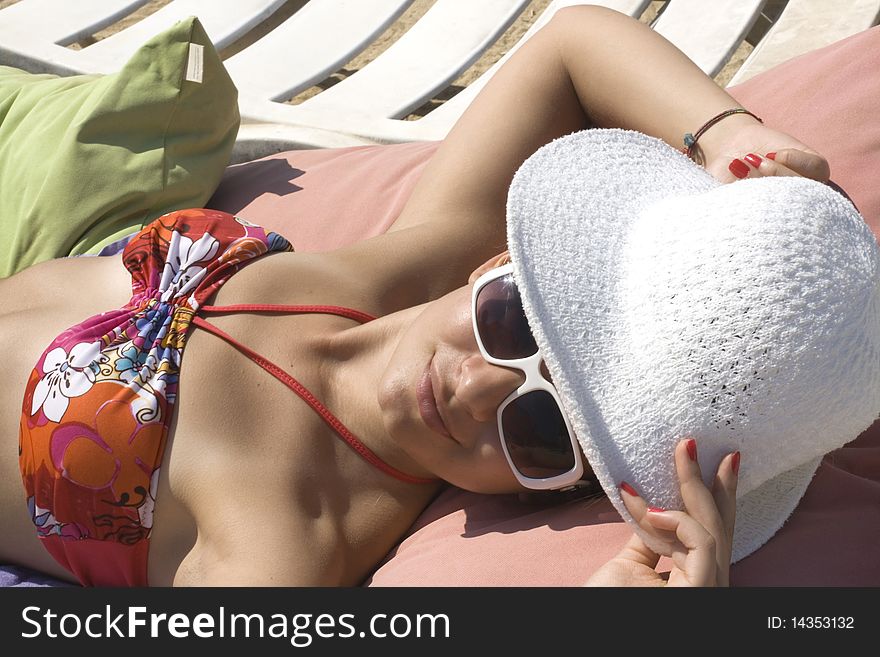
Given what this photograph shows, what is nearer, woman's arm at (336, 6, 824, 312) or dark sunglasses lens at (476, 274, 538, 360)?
dark sunglasses lens at (476, 274, 538, 360)

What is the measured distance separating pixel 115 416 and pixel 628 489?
0.77 meters

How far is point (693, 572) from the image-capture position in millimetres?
1030

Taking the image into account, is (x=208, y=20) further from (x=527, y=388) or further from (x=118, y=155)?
(x=527, y=388)

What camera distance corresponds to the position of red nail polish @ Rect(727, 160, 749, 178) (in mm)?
1442

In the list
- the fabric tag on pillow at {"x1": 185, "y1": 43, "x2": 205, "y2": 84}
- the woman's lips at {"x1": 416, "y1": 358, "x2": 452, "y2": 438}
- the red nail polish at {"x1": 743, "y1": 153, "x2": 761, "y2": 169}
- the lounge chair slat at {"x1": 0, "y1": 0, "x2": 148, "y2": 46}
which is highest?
the red nail polish at {"x1": 743, "y1": 153, "x2": 761, "y2": 169}

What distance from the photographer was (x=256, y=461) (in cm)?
143

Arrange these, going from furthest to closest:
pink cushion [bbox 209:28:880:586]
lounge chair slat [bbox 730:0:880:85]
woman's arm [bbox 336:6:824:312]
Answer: lounge chair slat [bbox 730:0:880:85] → woman's arm [bbox 336:6:824:312] → pink cushion [bbox 209:28:880:586]

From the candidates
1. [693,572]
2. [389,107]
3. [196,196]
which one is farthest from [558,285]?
[389,107]

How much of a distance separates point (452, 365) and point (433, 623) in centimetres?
35

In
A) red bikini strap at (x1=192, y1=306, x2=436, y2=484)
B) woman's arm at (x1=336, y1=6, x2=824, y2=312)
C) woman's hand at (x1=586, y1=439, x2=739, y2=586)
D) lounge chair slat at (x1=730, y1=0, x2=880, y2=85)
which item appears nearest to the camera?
woman's hand at (x1=586, y1=439, x2=739, y2=586)

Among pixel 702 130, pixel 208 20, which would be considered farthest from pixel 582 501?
pixel 208 20

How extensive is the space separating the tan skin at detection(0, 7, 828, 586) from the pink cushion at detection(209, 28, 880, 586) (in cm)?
8

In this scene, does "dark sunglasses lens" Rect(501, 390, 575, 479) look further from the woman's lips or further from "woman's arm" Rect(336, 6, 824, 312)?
"woman's arm" Rect(336, 6, 824, 312)

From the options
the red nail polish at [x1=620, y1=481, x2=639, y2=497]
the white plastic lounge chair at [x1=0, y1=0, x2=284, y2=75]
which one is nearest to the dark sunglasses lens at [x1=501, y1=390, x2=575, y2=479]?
the red nail polish at [x1=620, y1=481, x2=639, y2=497]
